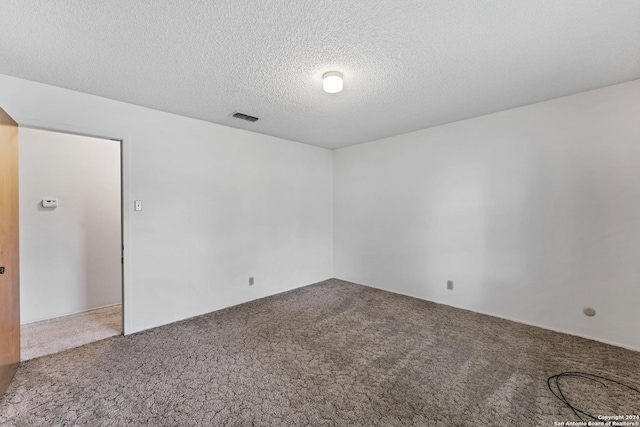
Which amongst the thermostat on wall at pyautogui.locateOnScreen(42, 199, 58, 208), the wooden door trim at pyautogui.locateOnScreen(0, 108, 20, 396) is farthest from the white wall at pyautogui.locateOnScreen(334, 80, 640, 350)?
the thermostat on wall at pyautogui.locateOnScreen(42, 199, 58, 208)

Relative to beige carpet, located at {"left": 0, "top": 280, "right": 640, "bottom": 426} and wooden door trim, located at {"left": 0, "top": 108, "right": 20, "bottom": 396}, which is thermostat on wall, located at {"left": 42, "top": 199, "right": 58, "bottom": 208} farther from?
beige carpet, located at {"left": 0, "top": 280, "right": 640, "bottom": 426}

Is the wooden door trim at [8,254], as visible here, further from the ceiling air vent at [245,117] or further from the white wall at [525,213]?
the white wall at [525,213]

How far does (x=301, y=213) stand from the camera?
15.5ft

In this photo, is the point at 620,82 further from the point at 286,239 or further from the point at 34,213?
the point at 34,213

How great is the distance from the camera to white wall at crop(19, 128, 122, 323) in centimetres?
320

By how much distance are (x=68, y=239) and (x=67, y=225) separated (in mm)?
180

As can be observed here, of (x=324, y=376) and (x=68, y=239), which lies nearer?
(x=324, y=376)

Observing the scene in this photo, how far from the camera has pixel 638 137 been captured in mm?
2496

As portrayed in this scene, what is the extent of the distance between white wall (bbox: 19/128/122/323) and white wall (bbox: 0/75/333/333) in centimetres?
121

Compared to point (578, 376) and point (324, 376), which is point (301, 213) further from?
point (578, 376)

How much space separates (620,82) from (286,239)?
13.8ft

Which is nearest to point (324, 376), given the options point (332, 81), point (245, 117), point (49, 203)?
point (332, 81)

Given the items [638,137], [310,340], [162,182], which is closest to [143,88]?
[162,182]

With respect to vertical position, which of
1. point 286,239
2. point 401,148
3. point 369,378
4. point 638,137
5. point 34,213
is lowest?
point 369,378
